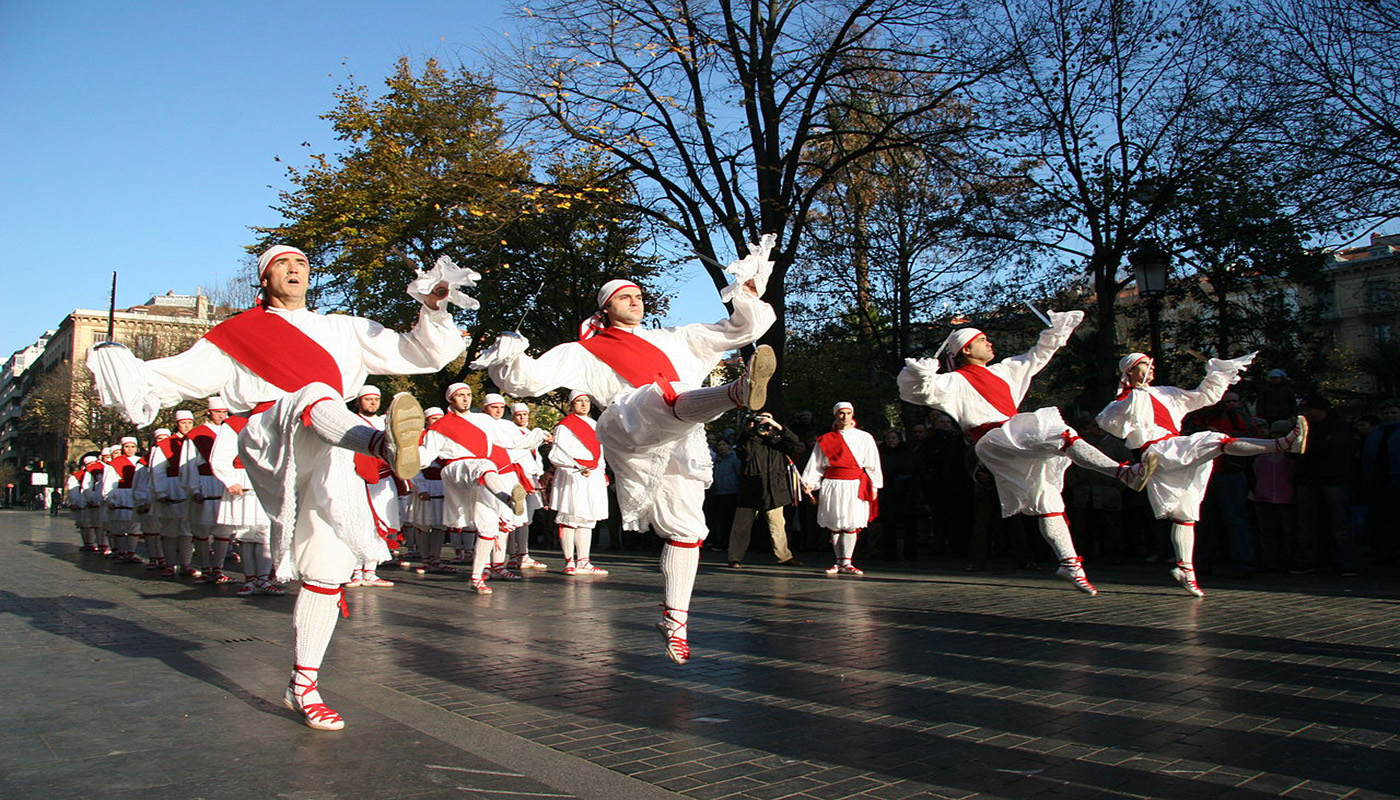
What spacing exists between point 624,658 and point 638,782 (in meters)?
3.00

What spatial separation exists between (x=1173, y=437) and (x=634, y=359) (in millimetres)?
5544

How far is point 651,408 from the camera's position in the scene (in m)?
5.86

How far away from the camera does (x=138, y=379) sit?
5.13 metres

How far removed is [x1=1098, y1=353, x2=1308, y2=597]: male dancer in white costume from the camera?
934 cm

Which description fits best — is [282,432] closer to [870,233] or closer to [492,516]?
[492,516]

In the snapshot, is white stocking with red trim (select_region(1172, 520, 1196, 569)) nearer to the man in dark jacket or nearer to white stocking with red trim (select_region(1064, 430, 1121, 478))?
white stocking with red trim (select_region(1064, 430, 1121, 478))

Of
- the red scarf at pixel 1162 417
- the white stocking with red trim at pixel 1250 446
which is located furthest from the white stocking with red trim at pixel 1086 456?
the red scarf at pixel 1162 417

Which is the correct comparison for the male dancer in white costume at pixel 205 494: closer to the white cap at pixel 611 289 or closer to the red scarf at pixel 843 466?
the red scarf at pixel 843 466

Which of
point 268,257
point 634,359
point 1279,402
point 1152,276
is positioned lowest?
point 634,359

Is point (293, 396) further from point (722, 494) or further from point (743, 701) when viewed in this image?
point (722, 494)

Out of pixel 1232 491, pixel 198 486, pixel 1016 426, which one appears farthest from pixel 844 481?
pixel 198 486

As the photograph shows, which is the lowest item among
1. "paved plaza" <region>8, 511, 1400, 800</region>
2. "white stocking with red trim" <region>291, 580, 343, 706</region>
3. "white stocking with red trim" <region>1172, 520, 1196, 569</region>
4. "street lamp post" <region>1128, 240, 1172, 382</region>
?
"paved plaza" <region>8, 511, 1400, 800</region>

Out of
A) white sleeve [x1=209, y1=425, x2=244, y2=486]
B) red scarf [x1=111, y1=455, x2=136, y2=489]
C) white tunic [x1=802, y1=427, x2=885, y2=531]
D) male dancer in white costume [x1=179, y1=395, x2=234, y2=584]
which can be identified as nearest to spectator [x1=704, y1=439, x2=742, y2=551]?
white tunic [x1=802, y1=427, x2=885, y2=531]

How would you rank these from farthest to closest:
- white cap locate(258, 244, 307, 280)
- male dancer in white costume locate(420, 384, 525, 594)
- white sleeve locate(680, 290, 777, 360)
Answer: male dancer in white costume locate(420, 384, 525, 594), white sleeve locate(680, 290, 777, 360), white cap locate(258, 244, 307, 280)
